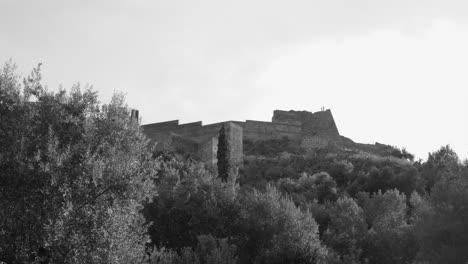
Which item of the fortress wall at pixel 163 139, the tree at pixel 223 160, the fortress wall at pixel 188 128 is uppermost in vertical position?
the fortress wall at pixel 188 128

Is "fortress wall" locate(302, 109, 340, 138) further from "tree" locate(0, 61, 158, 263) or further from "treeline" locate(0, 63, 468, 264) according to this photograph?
"tree" locate(0, 61, 158, 263)

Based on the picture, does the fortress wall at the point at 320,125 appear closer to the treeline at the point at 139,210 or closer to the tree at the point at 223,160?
the tree at the point at 223,160

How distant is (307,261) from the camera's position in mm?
22812

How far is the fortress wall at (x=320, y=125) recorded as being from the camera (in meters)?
60.3

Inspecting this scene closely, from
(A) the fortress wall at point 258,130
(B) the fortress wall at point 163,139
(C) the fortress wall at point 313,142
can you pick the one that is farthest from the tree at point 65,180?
(C) the fortress wall at point 313,142

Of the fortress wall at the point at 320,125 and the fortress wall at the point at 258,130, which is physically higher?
the fortress wall at the point at 320,125

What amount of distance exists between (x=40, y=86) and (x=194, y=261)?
28.3 ft

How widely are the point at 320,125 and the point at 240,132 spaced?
44.5 feet

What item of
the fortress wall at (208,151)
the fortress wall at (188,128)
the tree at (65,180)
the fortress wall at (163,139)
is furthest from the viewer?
the fortress wall at (188,128)

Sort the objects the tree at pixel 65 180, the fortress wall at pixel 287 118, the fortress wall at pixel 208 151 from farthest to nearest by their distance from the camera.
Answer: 1. the fortress wall at pixel 287 118
2. the fortress wall at pixel 208 151
3. the tree at pixel 65 180

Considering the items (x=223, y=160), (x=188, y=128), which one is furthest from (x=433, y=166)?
(x=188, y=128)

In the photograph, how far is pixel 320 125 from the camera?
60.8m

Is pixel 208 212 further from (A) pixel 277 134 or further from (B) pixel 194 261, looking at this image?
(A) pixel 277 134

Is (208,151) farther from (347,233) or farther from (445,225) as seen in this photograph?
(445,225)
